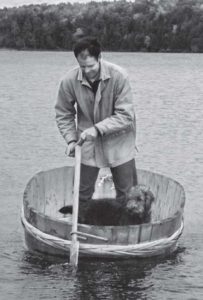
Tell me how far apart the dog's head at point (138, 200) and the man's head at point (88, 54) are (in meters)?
1.15

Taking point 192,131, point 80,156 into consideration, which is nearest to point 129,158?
point 80,156

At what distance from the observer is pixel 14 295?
6168mm

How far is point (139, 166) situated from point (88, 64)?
6.87 m

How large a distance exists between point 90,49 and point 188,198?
14.8 feet

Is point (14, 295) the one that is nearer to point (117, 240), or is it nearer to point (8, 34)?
point (117, 240)

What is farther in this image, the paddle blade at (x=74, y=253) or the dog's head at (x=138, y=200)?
the dog's head at (x=138, y=200)

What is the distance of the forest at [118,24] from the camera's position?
96312mm

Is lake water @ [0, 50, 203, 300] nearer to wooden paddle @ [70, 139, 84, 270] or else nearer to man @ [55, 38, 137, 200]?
wooden paddle @ [70, 139, 84, 270]

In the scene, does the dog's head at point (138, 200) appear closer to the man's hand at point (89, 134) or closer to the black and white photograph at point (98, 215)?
the black and white photograph at point (98, 215)

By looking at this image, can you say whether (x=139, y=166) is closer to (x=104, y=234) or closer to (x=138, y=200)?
(x=138, y=200)

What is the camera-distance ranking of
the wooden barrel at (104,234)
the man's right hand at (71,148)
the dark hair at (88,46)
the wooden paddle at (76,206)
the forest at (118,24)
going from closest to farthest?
1. the dark hair at (88,46)
2. the wooden paddle at (76,206)
3. the wooden barrel at (104,234)
4. the man's right hand at (71,148)
5. the forest at (118,24)

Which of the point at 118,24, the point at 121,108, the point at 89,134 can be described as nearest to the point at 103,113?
the point at 121,108

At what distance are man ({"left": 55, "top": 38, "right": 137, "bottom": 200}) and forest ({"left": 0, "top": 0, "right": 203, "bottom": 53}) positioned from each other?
8812 centimetres

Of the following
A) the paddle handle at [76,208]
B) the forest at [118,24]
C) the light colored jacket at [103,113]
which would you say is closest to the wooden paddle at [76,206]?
the paddle handle at [76,208]
